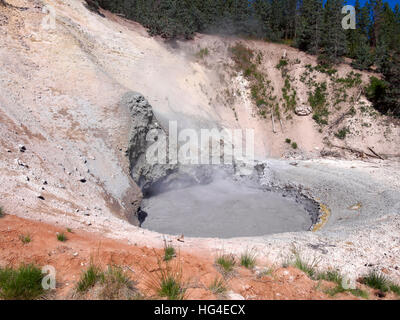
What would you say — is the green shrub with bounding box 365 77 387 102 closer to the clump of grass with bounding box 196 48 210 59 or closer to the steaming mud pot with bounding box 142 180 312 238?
the clump of grass with bounding box 196 48 210 59

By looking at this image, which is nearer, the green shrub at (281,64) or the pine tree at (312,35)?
the green shrub at (281,64)

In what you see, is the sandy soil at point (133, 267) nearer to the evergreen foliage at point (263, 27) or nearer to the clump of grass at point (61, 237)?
the clump of grass at point (61, 237)

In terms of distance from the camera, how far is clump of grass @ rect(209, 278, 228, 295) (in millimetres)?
4125

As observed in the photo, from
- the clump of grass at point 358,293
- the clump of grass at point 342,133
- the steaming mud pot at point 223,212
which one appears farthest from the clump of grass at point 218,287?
the clump of grass at point 342,133

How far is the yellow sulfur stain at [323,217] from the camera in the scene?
1297cm

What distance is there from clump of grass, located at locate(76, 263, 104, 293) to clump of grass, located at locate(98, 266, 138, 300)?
0.05 meters

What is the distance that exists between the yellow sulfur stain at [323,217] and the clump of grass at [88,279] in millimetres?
11349

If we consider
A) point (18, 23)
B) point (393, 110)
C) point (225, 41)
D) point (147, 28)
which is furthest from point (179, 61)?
point (393, 110)

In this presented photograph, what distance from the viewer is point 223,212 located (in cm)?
1455

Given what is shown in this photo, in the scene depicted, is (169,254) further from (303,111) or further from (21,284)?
(303,111)

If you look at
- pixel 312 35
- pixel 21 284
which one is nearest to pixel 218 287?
pixel 21 284

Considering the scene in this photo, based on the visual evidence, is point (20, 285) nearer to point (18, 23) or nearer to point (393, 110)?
point (18, 23)

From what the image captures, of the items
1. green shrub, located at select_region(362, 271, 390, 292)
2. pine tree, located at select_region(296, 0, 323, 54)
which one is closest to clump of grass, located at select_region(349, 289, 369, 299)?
green shrub, located at select_region(362, 271, 390, 292)
